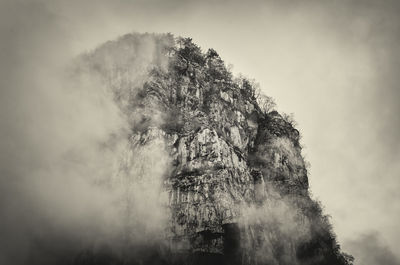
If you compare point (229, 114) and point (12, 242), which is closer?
point (12, 242)

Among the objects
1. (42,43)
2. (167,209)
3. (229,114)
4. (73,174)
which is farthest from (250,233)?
(42,43)

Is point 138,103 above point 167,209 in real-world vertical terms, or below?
above

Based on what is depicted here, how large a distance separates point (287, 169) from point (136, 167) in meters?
27.9

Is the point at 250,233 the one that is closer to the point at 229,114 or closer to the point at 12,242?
the point at 229,114

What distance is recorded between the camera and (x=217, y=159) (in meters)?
65.8

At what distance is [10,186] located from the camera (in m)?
71.6

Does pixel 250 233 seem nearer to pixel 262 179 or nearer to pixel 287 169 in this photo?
pixel 262 179

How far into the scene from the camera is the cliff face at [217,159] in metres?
59.7

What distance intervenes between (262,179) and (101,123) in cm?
2866

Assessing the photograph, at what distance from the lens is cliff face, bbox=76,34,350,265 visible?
59.7 metres

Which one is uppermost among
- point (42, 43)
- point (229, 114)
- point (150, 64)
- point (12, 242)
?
point (42, 43)

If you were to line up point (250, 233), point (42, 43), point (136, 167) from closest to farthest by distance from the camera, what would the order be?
point (250, 233)
point (136, 167)
point (42, 43)

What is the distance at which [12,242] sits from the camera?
67.1 m

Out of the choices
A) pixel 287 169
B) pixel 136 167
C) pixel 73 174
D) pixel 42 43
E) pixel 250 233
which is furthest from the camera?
pixel 42 43
